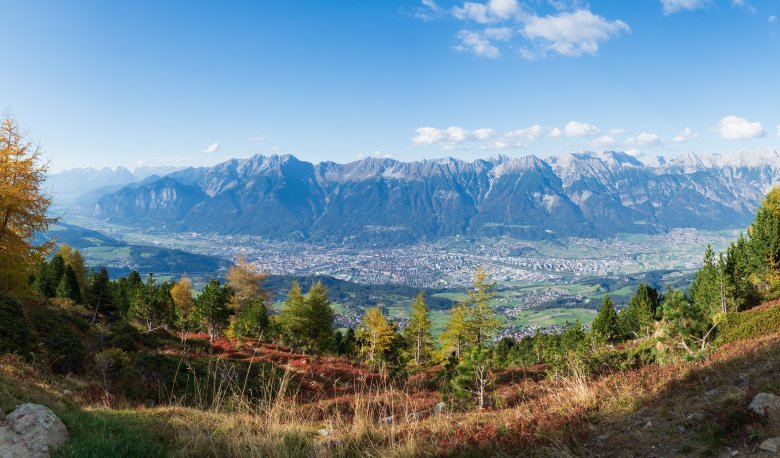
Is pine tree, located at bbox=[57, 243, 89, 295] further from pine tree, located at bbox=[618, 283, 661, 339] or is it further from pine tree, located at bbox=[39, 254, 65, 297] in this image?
pine tree, located at bbox=[618, 283, 661, 339]

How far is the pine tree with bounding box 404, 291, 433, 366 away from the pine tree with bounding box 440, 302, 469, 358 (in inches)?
193

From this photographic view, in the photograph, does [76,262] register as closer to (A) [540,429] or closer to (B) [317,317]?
(B) [317,317]

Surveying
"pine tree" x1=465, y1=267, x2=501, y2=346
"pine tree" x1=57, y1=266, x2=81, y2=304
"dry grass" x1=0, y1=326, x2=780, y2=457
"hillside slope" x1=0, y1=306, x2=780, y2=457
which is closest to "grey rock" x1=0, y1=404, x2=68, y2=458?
"hillside slope" x1=0, y1=306, x2=780, y2=457

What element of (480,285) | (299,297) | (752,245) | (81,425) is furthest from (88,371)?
(752,245)

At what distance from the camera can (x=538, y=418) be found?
551cm

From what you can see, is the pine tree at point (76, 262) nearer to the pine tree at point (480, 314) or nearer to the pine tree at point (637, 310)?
the pine tree at point (480, 314)

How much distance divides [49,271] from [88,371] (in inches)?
1607

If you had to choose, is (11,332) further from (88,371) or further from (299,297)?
(299,297)

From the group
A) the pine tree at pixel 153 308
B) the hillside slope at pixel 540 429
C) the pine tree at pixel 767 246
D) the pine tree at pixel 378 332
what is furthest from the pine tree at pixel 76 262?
the pine tree at pixel 767 246

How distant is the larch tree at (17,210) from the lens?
1959cm

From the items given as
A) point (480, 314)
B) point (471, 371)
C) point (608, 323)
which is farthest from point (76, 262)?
point (608, 323)

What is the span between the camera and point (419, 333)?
43.3 m

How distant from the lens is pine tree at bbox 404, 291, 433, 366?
42.5 m

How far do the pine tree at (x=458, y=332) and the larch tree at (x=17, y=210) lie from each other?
29695 mm
